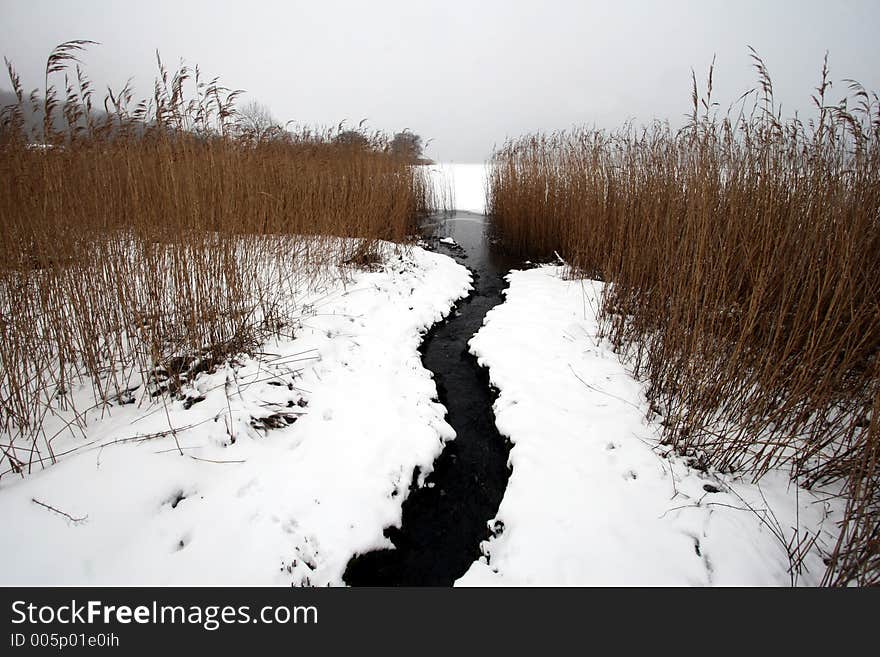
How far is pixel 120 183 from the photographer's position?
8.02 feet

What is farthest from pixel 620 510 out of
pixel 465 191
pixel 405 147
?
pixel 465 191

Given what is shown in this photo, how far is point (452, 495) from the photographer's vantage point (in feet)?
7.17

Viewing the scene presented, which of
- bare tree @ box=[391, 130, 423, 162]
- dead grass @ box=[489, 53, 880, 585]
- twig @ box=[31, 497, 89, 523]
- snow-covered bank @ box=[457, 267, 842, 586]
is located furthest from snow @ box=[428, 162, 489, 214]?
twig @ box=[31, 497, 89, 523]

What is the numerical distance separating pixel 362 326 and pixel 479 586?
2.67 m

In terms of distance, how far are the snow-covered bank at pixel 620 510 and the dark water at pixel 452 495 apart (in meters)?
0.16

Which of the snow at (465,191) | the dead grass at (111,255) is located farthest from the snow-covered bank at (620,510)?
the snow at (465,191)

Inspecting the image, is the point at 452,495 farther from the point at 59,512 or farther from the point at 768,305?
the point at 768,305

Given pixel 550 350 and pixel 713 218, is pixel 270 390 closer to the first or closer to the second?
pixel 550 350

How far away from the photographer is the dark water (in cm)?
174

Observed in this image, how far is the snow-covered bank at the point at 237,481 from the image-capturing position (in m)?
1.42

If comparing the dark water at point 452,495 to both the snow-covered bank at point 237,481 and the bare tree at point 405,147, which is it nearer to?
the snow-covered bank at point 237,481

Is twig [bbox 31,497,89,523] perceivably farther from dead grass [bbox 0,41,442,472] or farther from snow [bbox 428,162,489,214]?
snow [bbox 428,162,489,214]

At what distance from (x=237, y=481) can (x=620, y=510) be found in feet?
6.35

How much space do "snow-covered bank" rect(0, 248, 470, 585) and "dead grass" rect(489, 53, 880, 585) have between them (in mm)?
1686
